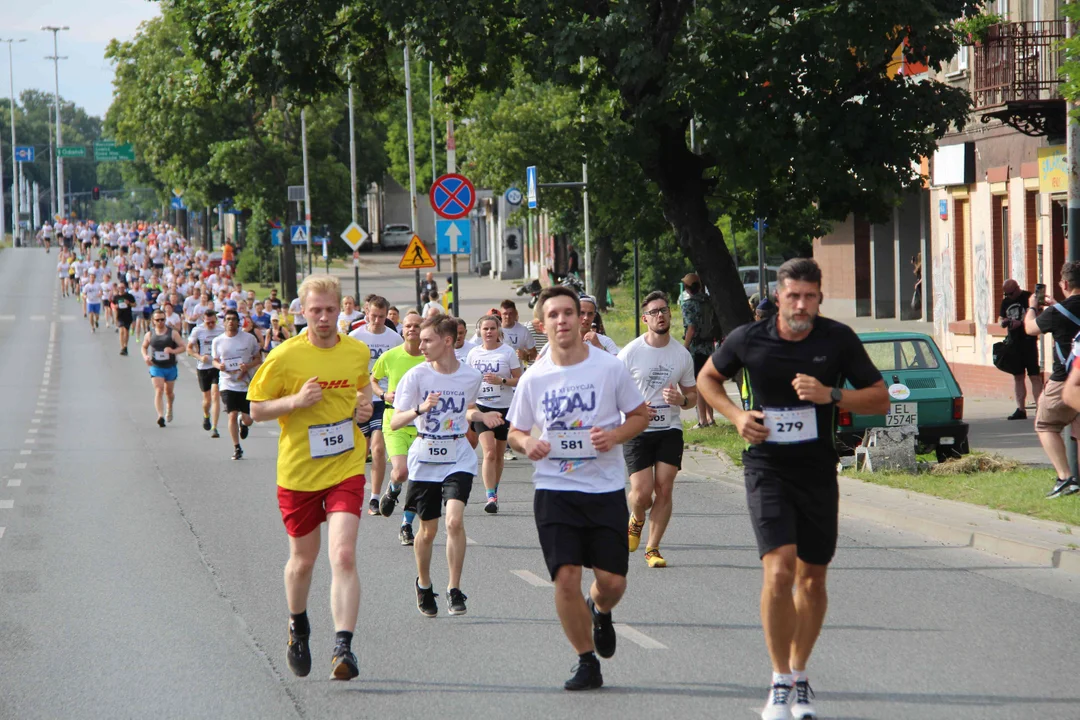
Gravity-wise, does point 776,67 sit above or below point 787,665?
above

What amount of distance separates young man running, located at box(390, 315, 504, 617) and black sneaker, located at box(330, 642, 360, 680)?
162cm

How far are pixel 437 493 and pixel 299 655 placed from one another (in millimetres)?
1876

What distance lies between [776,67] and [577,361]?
11130 millimetres

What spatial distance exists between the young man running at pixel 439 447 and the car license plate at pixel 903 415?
655 centimetres

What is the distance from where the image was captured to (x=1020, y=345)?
62.1ft

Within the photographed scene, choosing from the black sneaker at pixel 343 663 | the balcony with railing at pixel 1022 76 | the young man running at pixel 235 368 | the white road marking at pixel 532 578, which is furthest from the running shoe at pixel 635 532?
the balcony with railing at pixel 1022 76

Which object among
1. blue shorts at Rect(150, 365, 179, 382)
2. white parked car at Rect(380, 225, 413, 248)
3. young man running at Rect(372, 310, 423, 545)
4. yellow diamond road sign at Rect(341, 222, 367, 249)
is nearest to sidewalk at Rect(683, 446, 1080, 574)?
young man running at Rect(372, 310, 423, 545)

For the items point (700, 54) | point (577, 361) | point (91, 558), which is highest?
point (700, 54)

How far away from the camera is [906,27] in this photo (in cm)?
1691

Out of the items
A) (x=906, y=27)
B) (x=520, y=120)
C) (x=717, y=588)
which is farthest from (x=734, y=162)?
(x=520, y=120)

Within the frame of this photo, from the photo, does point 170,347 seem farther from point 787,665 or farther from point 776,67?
point 787,665

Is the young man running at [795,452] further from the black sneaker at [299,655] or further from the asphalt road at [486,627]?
the black sneaker at [299,655]

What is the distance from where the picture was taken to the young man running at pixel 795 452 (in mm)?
6316

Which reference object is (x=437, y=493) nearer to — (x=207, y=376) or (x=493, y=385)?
(x=493, y=385)
